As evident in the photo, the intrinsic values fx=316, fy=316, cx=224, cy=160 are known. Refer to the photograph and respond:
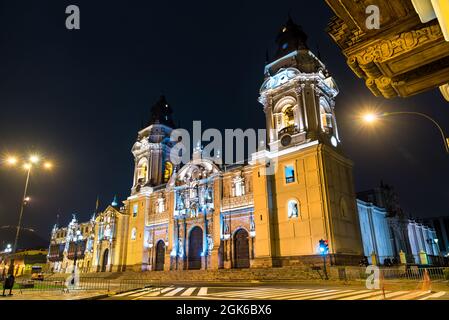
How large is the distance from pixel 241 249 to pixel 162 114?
28787 millimetres

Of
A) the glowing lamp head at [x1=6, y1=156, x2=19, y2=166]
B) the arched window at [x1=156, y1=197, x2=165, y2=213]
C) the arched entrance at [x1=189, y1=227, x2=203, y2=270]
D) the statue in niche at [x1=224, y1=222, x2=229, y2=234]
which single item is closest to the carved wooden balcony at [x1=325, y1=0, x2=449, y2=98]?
the glowing lamp head at [x1=6, y1=156, x2=19, y2=166]

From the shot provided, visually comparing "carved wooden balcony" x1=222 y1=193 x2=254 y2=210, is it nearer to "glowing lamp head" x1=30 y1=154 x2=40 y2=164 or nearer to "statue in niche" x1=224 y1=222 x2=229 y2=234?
"statue in niche" x1=224 y1=222 x2=229 y2=234

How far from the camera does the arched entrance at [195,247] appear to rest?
38862 millimetres

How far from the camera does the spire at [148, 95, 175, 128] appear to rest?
53406mm

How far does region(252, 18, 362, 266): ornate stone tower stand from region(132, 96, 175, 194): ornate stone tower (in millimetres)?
20220

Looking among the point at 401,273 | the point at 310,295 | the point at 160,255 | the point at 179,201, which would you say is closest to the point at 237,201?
the point at 179,201

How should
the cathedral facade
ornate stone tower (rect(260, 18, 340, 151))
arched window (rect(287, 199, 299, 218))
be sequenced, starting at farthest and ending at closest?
ornate stone tower (rect(260, 18, 340, 151)), arched window (rect(287, 199, 299, 218)), the cathedral facade

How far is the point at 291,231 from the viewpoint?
101 ft

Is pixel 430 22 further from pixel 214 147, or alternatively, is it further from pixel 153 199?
pixel 153 199

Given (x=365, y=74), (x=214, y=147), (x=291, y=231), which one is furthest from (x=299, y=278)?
(x=365, y=74)

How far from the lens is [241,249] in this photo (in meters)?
35.3

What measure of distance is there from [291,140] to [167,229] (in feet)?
68.9

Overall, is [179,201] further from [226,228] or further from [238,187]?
[238,187]

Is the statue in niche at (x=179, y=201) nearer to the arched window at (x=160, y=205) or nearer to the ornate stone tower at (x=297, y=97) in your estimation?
the arched window at (x=160, y=205)
